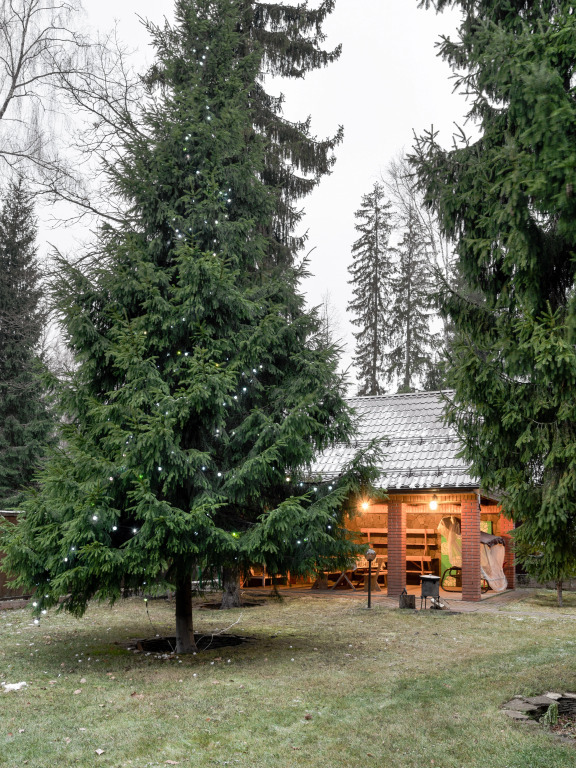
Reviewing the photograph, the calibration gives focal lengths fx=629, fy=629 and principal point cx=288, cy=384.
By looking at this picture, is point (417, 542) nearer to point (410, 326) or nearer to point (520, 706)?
point (520, 706)

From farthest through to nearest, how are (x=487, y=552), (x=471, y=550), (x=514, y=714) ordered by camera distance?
(x=487, y=552)
(x=471, y=550)
(x=514, y=714)

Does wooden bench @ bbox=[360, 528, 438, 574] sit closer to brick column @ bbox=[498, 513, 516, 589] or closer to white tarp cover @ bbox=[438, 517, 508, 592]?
white tarp cover @ bbox=[438, 517, 508, 592]

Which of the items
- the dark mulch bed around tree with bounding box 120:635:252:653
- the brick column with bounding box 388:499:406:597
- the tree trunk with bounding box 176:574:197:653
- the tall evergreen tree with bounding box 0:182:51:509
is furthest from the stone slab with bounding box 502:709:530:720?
the tall evergreen tree with bounding box 0:182:51:509

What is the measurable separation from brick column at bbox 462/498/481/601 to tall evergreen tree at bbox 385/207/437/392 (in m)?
16.3

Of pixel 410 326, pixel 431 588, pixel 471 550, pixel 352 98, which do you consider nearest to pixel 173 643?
pixel 431 588

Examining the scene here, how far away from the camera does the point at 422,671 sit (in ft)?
24.6

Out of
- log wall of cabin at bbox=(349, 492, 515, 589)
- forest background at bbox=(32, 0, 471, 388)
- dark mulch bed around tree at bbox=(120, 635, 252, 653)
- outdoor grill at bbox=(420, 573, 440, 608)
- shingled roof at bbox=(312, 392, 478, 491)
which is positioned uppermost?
forest background at bbox=(32, 0, 471, 388)

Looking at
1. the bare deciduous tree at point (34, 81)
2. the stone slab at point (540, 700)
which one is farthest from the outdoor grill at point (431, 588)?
the bare deciduous tree at point (34, 81)

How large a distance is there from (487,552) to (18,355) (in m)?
16.0

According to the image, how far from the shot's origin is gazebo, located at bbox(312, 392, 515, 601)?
1427 cm

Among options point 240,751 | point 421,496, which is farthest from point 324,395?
point 421,496

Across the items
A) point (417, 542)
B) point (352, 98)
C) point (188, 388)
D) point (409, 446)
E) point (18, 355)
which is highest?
point (352, 98)

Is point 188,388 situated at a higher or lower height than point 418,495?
higher

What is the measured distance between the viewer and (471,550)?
14180mm
